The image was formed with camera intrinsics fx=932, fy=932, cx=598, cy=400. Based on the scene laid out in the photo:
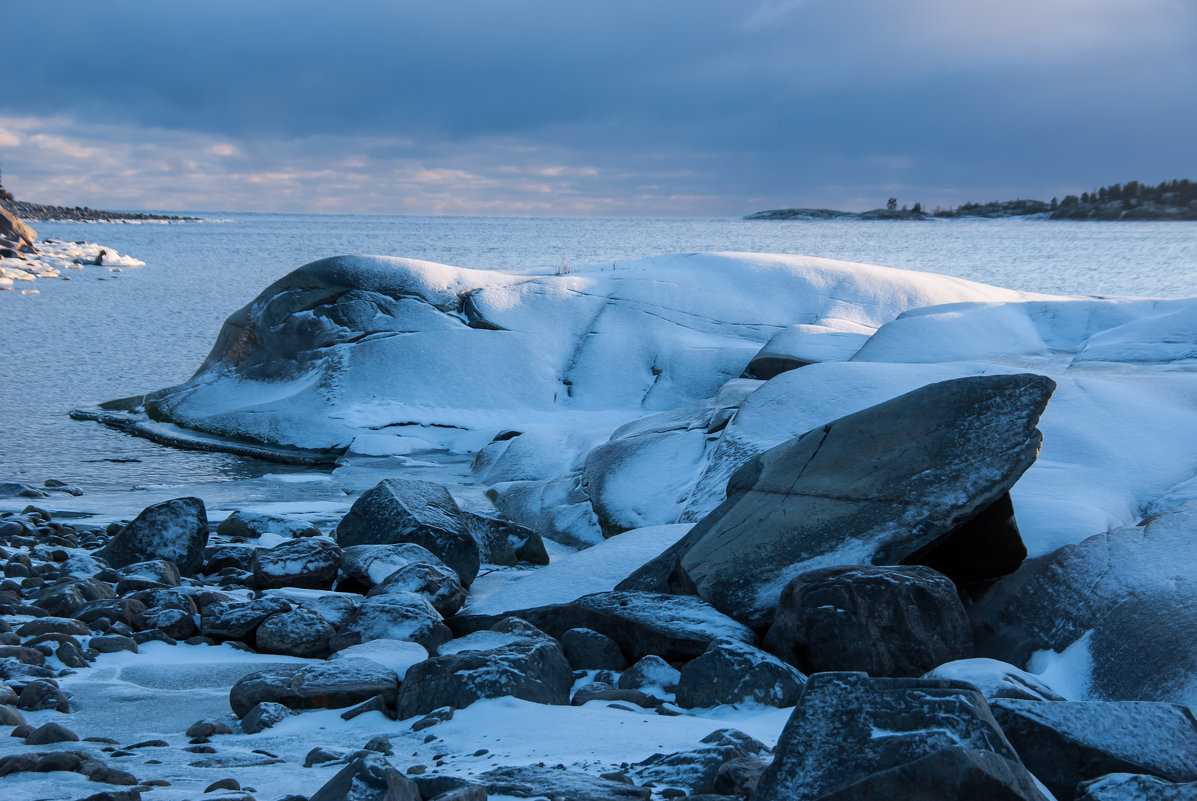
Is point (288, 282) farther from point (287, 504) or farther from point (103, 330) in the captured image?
point (103, 330)

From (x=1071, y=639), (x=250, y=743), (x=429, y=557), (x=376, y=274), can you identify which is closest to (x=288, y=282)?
(x=376, y=274)

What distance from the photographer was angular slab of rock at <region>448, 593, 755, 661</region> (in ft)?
13.5

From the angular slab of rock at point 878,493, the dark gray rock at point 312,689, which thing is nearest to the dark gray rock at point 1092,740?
the angular slab of rock at point 878,493

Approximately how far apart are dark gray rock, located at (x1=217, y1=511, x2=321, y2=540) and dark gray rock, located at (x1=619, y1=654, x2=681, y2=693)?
139 inches

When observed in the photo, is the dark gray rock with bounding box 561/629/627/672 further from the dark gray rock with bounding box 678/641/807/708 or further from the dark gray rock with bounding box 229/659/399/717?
the dark gray rock with bounding box 229/659/399/717

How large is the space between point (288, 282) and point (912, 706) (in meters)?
10.9

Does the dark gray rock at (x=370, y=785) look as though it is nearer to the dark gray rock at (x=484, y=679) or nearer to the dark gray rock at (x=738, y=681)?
the dark gray rock at (x=484, y=679)

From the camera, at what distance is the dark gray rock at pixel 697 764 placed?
2.65 metres

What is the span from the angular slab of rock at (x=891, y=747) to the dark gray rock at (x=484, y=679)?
135 cm

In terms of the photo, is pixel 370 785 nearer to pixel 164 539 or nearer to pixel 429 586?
pixel 429 586

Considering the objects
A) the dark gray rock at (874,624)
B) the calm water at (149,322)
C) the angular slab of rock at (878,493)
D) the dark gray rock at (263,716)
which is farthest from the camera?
the calm water at (149,322)

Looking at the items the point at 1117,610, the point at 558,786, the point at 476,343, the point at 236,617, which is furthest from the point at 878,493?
the point at 476,343

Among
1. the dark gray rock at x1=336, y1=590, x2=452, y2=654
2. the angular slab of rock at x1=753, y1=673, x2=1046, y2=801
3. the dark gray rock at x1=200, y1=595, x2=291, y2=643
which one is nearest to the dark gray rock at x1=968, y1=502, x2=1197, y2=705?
the angular slab of rock at x1=753, y1=673, x2=1046, y2=801

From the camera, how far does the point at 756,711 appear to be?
3500mm
